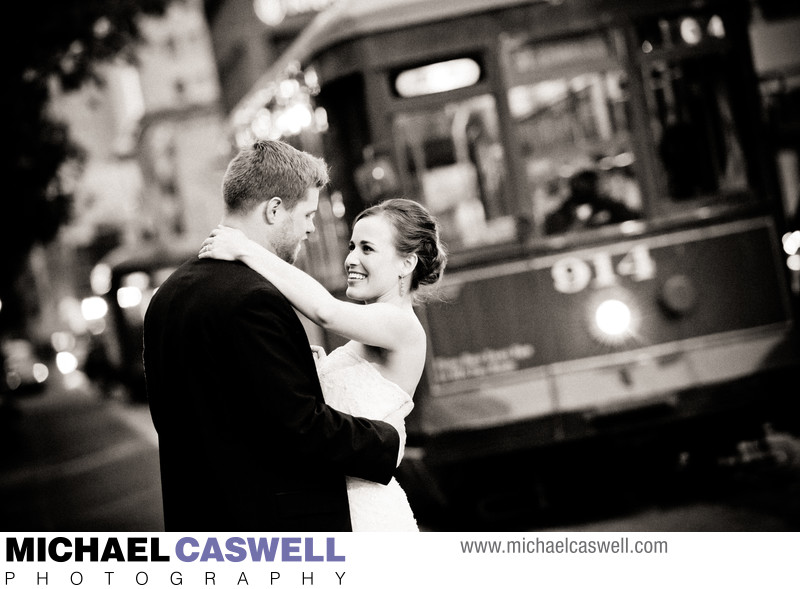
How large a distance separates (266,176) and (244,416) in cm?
62

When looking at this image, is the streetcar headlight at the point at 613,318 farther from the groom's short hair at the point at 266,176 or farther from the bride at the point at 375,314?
the groom's short hair at the point at 266,176

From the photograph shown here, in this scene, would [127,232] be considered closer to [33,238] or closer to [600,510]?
[33,238]

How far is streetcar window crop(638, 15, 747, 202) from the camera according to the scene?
6969 mm

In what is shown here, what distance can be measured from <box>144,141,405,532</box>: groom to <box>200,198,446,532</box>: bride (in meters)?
0.11

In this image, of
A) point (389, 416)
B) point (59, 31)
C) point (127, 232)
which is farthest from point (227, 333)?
point (127, 232)

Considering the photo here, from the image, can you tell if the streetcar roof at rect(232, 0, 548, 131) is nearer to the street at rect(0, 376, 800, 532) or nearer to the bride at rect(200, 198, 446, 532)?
the street at rect(0, 376, 800, 532)

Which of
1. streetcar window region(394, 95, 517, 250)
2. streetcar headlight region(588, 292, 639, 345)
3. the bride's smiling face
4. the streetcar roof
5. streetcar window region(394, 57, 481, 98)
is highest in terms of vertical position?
the streetcar roof

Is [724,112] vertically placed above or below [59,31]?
below

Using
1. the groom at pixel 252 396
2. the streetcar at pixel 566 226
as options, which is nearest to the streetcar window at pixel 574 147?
the streetcar at pixel 566 226

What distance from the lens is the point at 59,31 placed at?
9.85m

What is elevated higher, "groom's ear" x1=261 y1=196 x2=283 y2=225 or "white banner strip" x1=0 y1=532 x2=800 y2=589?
"groom's ear" x1=261 y1=196 x2=283 y2=225

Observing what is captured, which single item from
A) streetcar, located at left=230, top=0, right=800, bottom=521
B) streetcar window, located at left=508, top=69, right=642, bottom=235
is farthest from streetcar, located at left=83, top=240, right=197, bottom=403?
streetcar window, located at left=508, top=69, right=642, bottom=235

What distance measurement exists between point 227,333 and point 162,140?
139 ft

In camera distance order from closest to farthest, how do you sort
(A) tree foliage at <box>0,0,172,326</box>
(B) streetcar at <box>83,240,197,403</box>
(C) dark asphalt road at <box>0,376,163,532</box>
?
(A) tree foliage at <box>0,0,172,326</box> → (C) dark asphalt road at <box>0,376,163,532</box> → (B) streetcar at <box>83,240,197,403</box>
